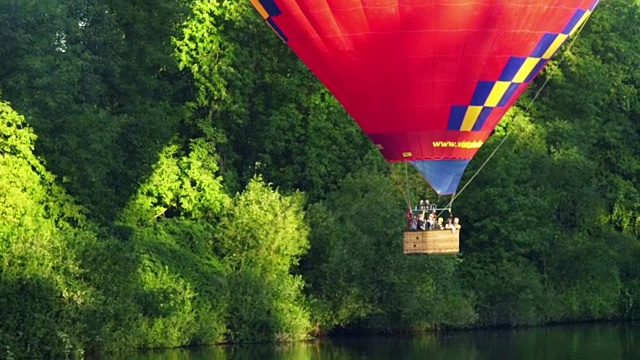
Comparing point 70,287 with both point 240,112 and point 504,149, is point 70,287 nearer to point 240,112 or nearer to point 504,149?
point 240,112

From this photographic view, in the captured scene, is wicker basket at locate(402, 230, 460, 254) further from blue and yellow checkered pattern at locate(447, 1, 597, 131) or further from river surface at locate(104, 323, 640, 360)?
river surface at locate(104, 323, 640, 360)

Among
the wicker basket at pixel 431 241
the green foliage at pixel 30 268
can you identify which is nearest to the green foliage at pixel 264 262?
the green foliage at pixel 30 268

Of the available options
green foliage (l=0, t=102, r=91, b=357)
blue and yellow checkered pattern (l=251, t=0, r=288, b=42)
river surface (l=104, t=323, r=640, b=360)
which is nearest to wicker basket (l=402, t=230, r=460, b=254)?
blue and yellow checkered pattern (l=251, t=0, r=288, b=42)

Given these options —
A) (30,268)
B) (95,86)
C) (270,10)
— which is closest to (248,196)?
(95,86)

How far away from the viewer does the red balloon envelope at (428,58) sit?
76.8 ft

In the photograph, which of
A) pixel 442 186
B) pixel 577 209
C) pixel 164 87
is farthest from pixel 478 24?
pixel 577 209

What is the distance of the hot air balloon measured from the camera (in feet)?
76.8

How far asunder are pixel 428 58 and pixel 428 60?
0.13ft

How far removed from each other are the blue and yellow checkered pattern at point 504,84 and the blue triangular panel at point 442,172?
562 mm

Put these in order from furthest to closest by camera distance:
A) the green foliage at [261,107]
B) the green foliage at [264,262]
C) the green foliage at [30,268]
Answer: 1. the green foliage at [261,107]
2. the green foliage at [264,262]
3. the green foliage at [30,268]

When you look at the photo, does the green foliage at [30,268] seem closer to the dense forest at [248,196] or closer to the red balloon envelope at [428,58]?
the dense forest at [248,196]

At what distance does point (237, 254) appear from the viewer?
118 feet

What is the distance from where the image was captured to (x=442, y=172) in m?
25.1

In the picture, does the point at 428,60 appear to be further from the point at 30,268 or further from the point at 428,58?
the point at 30,268
